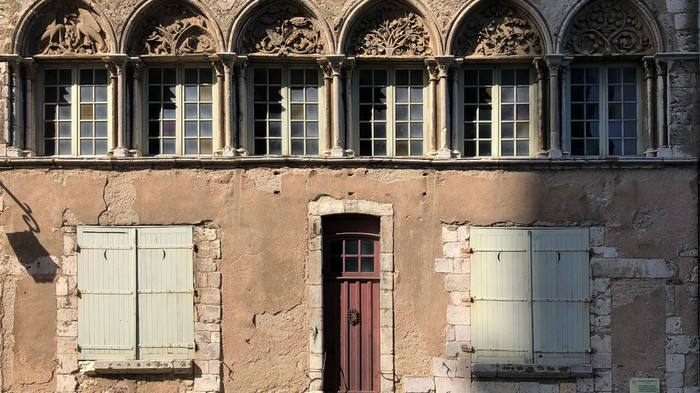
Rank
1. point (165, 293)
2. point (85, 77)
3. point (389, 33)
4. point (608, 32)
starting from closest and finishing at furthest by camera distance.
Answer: point (165, 293) < point (608, 32) < point (389, 33) < point (85, 77)

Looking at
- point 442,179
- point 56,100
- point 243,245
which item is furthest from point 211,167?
point 442,179

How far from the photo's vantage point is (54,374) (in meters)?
8.22

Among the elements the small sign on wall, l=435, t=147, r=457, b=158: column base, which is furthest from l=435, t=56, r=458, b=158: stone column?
the small sign on wall

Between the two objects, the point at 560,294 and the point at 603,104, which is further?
the point at 603,104

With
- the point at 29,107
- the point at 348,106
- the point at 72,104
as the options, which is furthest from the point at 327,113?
the point at 29,107

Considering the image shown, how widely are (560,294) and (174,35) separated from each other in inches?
223

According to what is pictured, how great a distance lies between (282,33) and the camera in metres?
8.38

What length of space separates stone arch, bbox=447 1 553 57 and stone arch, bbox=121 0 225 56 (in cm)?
308

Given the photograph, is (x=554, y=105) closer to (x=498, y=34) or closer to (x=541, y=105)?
(x=541, y=105)

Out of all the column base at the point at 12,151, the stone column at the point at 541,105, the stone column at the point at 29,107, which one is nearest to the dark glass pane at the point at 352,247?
the stone column at the point at 541,105

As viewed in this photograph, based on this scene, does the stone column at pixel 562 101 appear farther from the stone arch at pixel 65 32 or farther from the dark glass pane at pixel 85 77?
the dark glass pane at pixel 85 77

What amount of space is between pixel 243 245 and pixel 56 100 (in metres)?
3.01

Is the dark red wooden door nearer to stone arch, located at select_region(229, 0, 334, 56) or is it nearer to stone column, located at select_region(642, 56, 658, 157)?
stone arch, located at select_region(229, 0, 334, 56)

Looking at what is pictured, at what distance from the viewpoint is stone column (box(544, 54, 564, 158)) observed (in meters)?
8.19
